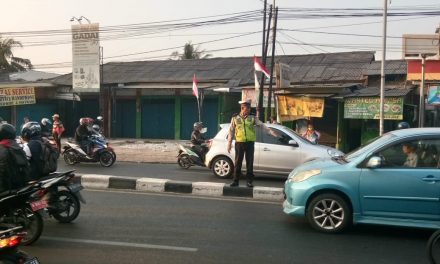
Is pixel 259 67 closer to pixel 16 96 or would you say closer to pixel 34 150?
pixel 34 150

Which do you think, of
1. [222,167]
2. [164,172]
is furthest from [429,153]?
[164,172]

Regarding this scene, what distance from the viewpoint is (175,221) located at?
7.28m

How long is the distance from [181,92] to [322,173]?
21308mm

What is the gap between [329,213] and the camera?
264 inches

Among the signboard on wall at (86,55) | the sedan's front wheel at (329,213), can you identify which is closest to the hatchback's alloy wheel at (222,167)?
the sedan's front wheel at (329,213)

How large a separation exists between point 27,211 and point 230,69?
22643 mm

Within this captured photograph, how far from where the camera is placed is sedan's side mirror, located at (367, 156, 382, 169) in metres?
6.39

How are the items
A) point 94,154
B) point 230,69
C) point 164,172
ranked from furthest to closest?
point 230,69, point 94,154, point 164,172

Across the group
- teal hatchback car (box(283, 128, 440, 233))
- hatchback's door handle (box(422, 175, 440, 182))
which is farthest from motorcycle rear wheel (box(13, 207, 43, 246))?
hatchback's door handle (box(422, 175, 440, 182))

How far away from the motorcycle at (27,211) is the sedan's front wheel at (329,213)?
11.3 ft

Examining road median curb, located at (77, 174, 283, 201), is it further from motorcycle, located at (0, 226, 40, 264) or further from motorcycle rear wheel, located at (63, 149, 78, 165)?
motorcycle, located at (0, 226, 40, 264)

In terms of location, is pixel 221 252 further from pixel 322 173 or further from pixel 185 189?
pixel 185 189

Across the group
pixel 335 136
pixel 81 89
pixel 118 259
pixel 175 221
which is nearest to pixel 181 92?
pixel 81 89

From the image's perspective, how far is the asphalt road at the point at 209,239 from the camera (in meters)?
5.55
